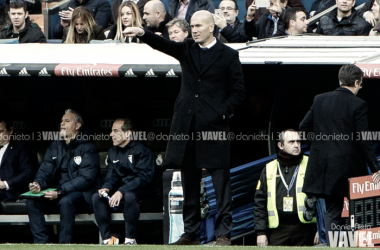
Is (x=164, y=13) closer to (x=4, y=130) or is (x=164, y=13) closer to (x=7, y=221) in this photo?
(x=4, y=130)

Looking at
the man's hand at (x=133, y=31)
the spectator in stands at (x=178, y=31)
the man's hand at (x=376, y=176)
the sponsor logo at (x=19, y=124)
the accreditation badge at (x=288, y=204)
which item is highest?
the spectator in stands at (x=178, y=31)

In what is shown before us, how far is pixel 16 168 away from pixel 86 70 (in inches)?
66.8

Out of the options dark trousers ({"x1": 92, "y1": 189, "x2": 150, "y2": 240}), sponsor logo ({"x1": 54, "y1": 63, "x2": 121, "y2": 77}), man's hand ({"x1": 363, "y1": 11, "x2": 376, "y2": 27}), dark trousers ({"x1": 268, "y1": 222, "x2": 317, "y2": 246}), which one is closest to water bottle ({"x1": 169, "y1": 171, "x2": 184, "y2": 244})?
dark trousers ({"x1": 92, "y1": 189, "x2": 150, "y2": 240})

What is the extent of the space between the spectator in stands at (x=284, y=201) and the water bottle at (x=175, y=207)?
71 centimetres

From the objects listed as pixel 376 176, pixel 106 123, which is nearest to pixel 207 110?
pixel 376 176

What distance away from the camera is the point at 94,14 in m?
10.8

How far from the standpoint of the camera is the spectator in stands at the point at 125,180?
768cm

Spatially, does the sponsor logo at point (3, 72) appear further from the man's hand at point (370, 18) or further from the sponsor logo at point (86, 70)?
the man's hand at point (370, 18)

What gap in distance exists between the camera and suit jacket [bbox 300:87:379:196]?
19.7 feet

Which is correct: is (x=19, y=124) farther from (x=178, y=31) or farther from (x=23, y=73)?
(x=178, y=31)

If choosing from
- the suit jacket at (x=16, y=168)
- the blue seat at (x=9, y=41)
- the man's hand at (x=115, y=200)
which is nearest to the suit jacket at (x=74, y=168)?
the suit jacket at (x=16, y=168)

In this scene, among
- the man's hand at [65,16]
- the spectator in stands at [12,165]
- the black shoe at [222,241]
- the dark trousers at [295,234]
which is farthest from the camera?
the man's hand at [65,16]

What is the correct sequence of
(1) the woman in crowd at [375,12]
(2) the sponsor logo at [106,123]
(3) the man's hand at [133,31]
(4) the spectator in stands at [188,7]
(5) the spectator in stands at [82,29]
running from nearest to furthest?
(3) the man's hand at [133,31] < (1) the woman in crowd at [375,12] < (2) the sponsor logo at [106,123] < (5) the spectator in stands at [82,29] < (4) the spectator in stands at [188,7]

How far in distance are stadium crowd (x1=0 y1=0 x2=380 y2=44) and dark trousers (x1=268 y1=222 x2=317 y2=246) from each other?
2.43 m
